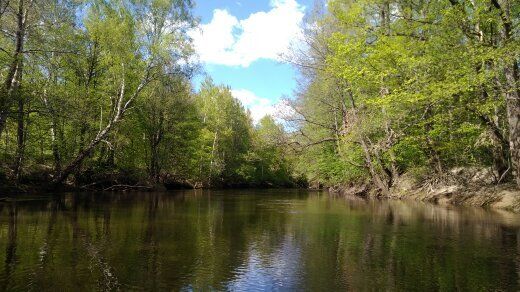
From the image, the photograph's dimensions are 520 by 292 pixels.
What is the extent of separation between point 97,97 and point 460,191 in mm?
31740

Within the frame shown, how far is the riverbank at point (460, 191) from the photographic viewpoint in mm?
22531

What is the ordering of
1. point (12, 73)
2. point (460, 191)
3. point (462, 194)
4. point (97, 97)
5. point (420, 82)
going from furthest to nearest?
1. point (97, 97)
2. point (460, 191)
3. point (462, 194)
4. point (12, 73)
5. point (420, 82)

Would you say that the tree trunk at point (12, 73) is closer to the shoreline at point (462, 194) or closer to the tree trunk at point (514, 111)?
the tree trunk at point (514, 111)

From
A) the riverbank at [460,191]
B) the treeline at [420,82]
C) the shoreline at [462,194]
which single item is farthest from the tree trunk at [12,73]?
the riverbank at [460,191]

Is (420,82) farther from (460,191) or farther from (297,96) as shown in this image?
(297,96)

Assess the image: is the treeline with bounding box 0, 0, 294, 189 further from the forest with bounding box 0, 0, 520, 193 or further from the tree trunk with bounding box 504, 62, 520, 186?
the tree trunk with bounding box 504, 62, 520, 186

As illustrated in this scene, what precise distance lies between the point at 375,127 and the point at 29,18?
2360cm

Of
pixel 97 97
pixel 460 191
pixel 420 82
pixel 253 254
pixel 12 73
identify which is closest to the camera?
pixel 253 254

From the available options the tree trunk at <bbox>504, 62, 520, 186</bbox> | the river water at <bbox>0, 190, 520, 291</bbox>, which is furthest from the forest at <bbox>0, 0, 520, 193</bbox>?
the river water at <bbox>0, 190, 520, 291</bbox>

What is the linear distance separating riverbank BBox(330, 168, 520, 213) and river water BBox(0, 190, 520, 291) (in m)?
7.52

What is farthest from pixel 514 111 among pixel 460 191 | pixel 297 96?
pixel 297 96

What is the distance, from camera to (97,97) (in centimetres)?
3875

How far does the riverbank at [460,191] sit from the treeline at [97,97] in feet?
40.4

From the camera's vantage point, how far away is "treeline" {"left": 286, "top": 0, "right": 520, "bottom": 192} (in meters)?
18.2
